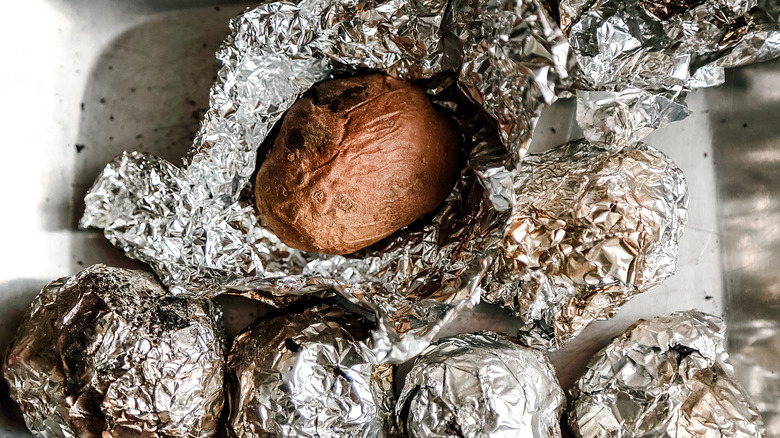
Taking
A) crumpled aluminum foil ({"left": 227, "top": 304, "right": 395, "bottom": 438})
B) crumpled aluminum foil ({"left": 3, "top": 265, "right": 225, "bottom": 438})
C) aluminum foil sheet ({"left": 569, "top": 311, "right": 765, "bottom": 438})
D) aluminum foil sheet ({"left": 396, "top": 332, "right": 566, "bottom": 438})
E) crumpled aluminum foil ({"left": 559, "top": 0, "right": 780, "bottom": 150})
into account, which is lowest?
aluminum foil sheet ({"left": 569, "top": 311, "right": 765, "bottom": 438})

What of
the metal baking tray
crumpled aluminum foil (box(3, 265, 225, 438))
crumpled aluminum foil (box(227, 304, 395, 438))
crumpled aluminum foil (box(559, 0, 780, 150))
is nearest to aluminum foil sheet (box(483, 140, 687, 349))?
crumpled aluminum foil (box(559, 0, 780, 150))

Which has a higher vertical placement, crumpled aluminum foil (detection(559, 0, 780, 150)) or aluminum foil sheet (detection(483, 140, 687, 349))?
crumpled aluminum foil (detection(559, 0, 780, 150))

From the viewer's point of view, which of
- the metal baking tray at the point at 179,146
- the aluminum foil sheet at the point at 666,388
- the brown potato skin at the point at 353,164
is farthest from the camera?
the metal baking tray at the point at 179,146

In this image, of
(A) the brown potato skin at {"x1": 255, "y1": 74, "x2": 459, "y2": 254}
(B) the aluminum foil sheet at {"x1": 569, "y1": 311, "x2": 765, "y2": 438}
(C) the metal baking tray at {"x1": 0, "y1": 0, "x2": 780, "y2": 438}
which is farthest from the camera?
(C) the metal baking tray at {"x1": 0, "y1": 0, "x2": 780, "y2": 438}

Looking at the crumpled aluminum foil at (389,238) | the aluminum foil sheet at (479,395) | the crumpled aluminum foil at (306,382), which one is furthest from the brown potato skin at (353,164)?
the aluminum foil sheet at (479,395)

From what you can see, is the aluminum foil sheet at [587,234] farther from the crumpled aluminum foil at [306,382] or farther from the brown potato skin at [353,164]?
the crumpled aluminum foil at [306,382]

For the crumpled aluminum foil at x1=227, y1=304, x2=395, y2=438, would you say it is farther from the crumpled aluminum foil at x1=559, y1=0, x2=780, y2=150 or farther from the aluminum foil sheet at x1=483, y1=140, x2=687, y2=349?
the crumpled aluminum foil at x1=559, y1=0, x2=780, y2=150

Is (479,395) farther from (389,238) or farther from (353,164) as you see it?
(353,164)
